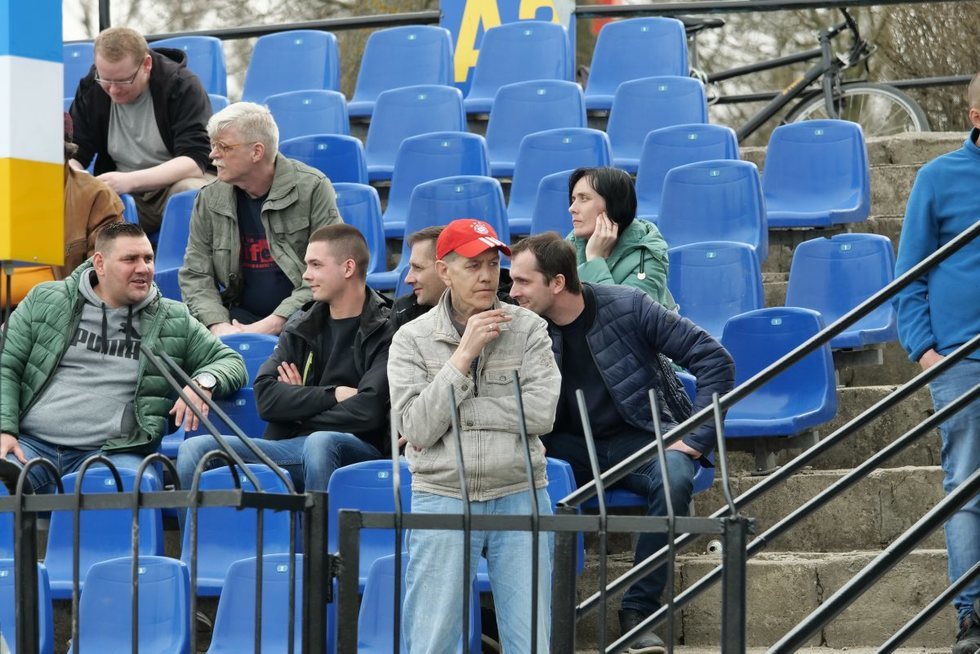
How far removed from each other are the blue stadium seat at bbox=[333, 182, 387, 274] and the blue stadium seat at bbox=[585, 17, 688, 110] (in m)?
2.37

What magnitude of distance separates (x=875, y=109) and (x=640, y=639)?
6.76 meters

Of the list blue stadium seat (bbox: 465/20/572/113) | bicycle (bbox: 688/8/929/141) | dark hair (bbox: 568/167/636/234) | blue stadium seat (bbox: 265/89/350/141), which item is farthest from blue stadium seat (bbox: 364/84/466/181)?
dark hair (bbox: 568/167/636/234)

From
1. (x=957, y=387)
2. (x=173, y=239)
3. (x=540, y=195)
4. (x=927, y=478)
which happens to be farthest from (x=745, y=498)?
(x=173, y=239)

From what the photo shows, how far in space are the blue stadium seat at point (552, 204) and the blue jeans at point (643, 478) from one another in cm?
215

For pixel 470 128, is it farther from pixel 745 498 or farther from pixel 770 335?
pixel 745 498

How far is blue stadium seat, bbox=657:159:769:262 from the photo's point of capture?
7.74m

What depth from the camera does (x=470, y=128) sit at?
10.2 m

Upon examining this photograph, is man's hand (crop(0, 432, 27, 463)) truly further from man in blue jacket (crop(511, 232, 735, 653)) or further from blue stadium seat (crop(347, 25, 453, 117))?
blue stadium seat (crop(347, 25, 453, 117))

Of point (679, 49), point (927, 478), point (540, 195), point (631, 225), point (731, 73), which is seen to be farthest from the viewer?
point (731, 73)

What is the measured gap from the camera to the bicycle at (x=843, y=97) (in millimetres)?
10594

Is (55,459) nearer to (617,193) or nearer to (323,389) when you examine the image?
(323,389)

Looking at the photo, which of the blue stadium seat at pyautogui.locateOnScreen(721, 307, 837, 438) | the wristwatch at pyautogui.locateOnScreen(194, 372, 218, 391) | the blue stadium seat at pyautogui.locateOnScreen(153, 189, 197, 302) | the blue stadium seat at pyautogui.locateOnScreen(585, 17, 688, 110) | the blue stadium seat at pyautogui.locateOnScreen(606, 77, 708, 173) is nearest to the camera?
the wristwatch at pyautogui.locateOnScreen(194, 372, 218, 391)

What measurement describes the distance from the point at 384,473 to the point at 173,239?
2886 mm

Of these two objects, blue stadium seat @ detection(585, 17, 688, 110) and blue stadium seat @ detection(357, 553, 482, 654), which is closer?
blue stadium seat @ detection(357, 553, 482, 654)
